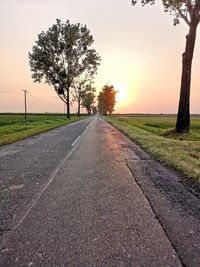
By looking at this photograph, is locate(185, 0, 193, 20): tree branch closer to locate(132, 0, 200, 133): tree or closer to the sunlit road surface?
locate(132, 0, 200, 133): tree

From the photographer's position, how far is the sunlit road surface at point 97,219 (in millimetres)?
2855

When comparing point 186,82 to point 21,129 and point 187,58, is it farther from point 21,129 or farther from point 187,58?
point 21,129

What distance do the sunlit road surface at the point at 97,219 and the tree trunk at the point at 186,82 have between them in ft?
39.7

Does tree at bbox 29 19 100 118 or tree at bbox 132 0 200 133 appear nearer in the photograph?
tree at bbox 132 0 200 133

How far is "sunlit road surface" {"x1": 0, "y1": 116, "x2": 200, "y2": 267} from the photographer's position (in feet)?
9.37

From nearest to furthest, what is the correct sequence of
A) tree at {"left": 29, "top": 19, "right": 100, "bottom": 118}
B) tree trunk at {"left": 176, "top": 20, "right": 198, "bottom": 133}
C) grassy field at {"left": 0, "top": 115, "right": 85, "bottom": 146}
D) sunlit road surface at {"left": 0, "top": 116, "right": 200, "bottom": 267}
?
1. sunlit road surface at {"left": 0, "top": 116, "right": 200, "bottom": 267}
2. grassy field at {"left": 0, "top": 115, "right": 85, "bottom": 146}
3. tree trunk at {"left": 176, "top": 20, "right": 198, "bottom": 133}
4. tree at {"left": 29, "top": 19, "right": 100, "bottom": 118}

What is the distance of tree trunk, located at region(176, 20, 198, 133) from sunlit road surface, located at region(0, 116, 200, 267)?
12.1 m

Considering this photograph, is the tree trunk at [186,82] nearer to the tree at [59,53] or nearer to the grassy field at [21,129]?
the grassy field at [21,129]

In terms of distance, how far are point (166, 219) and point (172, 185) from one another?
2.04 meters

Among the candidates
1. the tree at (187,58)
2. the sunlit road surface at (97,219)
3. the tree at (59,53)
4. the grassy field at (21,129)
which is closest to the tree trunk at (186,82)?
the tree at (187,58)

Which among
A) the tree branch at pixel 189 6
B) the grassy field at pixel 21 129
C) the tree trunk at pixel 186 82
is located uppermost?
the tree branch at pixel 189 6

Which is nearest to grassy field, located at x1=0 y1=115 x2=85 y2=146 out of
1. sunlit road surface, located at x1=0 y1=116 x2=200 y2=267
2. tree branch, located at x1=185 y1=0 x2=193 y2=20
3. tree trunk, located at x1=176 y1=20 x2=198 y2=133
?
sunlit road surface, located at x1=0 y1=116 x2=200 y2=267

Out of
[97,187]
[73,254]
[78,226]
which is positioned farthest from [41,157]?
[73,254]

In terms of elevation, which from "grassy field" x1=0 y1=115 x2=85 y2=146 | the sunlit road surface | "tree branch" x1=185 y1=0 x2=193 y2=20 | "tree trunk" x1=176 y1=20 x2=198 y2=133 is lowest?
"grassy field" x1=0 y1=115 x2=85 y2=146
